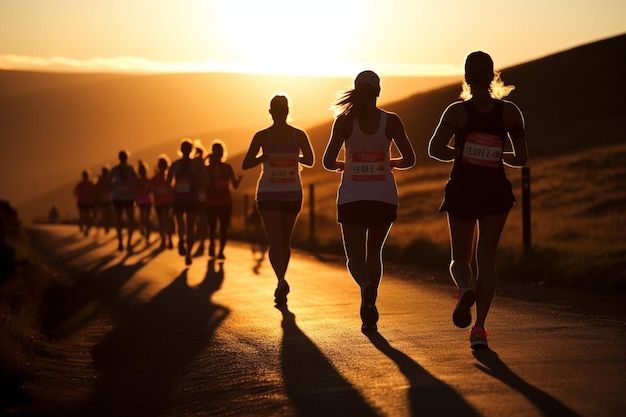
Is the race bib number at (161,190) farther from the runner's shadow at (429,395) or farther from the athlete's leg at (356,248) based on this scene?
the runner's shadow at (429,395)

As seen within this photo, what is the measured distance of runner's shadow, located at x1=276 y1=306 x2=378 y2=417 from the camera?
23.4 feet

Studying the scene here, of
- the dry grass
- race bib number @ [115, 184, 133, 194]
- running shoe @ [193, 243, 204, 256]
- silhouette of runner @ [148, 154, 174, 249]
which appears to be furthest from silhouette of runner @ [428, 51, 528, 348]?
silhouette of runner @ [148, 154, 174, 249]

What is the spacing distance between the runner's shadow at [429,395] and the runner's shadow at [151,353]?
152 cm

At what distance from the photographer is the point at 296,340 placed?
1058 centimetres

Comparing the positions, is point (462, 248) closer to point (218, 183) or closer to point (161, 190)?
point (218, 183)

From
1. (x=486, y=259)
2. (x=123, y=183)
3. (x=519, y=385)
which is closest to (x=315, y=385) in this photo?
(x=519, y=385)

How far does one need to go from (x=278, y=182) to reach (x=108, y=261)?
10.2 meters

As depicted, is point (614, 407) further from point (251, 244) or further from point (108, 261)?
point (251, 244)

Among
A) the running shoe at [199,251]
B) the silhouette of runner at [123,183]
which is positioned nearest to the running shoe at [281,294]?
the running shoe at [199,251]

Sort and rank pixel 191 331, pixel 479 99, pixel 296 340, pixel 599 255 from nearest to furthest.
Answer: pixel 479 99, pixel 296 340, pixel 191 331, pixel 599 255

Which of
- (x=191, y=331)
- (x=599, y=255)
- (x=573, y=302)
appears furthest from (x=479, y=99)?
(x=599, y=255)

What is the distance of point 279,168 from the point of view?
14.2m

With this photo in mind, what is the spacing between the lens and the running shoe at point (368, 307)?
10.7m

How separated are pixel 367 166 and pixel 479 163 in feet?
5.17
